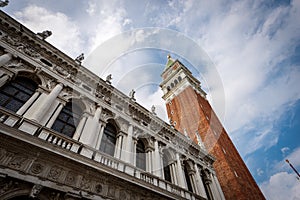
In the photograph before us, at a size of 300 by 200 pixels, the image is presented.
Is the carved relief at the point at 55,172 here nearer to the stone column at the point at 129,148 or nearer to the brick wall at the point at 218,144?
the stone column at the point at 129,148

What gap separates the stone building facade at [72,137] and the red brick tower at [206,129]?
17.1ft

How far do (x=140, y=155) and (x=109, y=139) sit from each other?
237cm

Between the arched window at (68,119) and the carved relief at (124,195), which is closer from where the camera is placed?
the carved relief at (124,195)

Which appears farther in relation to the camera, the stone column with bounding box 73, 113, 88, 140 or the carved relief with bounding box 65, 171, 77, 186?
the stone column with bounding box 73, 113, 88, 140

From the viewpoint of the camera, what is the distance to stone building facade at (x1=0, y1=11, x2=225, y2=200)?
530 centimetres

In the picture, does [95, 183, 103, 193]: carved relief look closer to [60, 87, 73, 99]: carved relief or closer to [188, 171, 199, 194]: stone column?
[60, 87, 73, 99]: carved relief

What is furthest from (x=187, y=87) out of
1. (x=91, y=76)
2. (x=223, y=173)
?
(x=91, y=76)

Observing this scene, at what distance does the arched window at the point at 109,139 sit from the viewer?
8.94 metres

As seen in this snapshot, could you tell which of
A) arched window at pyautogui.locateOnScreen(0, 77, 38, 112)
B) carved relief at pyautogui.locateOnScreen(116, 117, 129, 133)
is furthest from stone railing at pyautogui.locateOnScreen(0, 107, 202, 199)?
carved relief at pyautogui.locateOnScreen(116, 117, 129, 133)

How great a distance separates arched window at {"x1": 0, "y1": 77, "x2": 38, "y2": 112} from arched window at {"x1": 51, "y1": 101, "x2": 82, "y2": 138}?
5.44 feet

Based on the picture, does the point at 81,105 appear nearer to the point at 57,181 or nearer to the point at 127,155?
the point at 127,155

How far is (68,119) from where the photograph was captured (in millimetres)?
8484

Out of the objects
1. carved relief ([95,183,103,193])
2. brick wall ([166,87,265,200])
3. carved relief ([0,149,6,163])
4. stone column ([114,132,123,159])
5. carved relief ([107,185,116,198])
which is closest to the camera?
carved relief ([0,149,6,163])

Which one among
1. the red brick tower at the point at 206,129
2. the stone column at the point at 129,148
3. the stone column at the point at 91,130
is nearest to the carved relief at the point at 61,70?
the stone column at the point at 91,130
